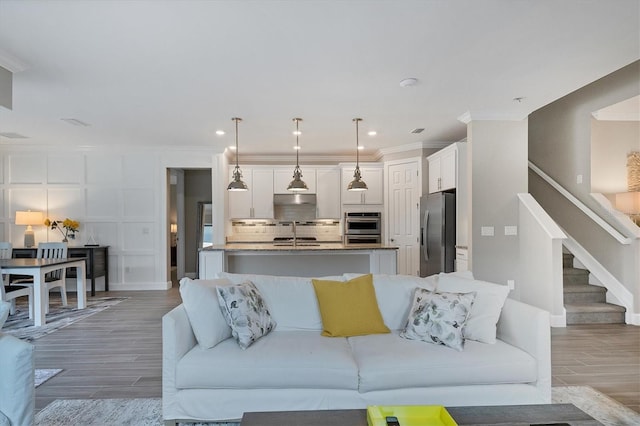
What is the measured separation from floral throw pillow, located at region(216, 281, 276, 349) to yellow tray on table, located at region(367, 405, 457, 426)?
3.34ft

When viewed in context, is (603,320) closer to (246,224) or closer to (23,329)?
(246,224)

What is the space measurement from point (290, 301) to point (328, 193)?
15.4 feet

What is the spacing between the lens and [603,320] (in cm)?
421

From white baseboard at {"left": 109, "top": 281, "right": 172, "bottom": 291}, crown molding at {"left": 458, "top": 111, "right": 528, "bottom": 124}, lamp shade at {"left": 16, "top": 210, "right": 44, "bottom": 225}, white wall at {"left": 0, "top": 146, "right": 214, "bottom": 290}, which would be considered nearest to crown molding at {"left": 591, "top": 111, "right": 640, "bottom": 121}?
crown molding at {"left": 458, "top": 111, "right": 528, "bottom": 124}

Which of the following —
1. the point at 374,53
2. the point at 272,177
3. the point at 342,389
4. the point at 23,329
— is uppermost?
the point at 374,53

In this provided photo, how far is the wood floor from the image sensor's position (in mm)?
2611

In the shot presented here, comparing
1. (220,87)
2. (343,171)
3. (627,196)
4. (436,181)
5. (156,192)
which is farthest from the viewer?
(343,171)

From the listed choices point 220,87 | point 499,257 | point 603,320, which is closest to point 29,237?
point 220,87

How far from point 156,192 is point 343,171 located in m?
3.51

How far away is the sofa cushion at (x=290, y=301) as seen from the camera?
8.32ft

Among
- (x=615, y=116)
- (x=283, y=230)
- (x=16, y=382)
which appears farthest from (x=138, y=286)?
(x=615, y=116)

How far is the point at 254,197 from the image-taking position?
7070mm

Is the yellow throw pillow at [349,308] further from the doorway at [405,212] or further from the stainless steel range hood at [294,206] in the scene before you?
the stainless steel range hood at [294,206]

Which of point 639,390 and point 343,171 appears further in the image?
point 343,171
